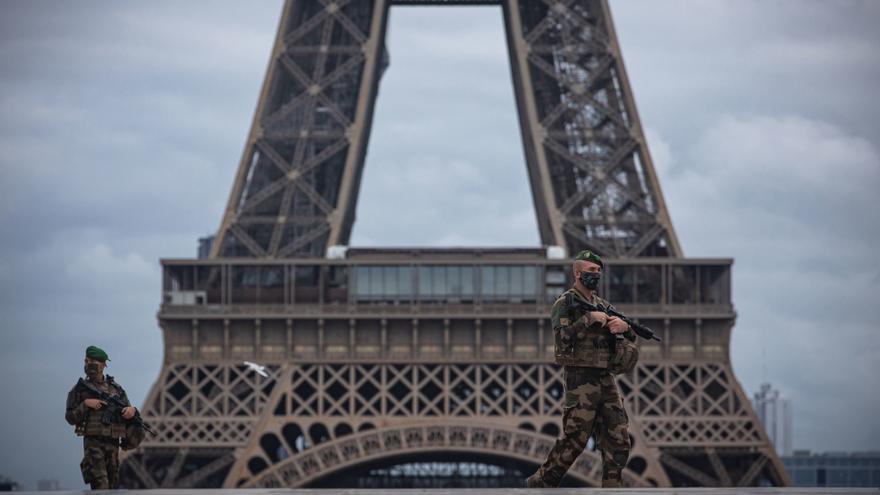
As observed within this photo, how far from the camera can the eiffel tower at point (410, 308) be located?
201ft

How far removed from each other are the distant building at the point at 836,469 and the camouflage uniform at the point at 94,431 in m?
101

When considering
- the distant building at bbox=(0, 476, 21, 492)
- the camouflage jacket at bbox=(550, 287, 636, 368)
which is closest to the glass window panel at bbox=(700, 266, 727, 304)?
the distant building at bbox=(0, 476, 21, 492)

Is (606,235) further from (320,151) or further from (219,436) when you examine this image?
(219,436)

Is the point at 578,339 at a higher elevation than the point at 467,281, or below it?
below

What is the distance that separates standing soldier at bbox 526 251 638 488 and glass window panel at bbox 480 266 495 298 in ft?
148

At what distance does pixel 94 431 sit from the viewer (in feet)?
75.6

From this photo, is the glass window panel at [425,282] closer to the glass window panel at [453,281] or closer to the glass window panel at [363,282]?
the glass window panel at [453,281]

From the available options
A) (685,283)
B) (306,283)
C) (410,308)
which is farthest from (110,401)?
(685,283)

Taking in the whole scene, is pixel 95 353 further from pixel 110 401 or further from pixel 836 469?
pixel 836 469

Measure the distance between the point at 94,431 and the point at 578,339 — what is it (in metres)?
Answer: 6.82

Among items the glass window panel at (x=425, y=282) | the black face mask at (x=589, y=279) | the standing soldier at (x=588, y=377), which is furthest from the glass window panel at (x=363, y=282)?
the black face mask at (x=589, y=279)

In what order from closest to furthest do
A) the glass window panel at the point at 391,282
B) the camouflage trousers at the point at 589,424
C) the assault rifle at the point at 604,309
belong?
the assault rifle at the point at 604,309
the camouflage trousers at the point at 589,424
the glass window panel at the point at 391,282

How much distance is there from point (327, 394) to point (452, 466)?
21.4 meters

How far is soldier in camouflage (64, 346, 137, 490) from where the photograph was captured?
2300 cm
